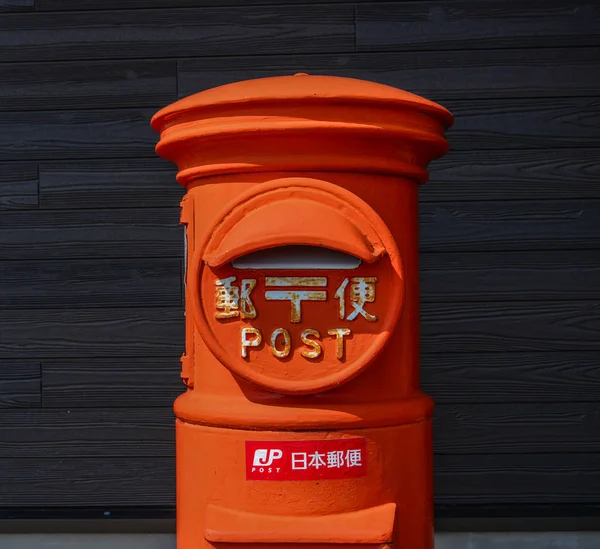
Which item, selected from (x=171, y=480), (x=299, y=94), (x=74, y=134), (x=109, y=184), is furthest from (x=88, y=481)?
(x=299, y=94)

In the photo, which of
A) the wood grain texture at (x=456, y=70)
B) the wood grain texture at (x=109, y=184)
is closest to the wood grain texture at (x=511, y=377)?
the wood grain texture at (x=456, y=70)

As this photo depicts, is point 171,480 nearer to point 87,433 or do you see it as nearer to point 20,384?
point 87,433

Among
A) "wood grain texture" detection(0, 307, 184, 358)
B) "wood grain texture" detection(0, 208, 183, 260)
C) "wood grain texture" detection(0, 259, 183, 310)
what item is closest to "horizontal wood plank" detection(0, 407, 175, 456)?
"wood grain texture" detection(0, 307, 184, 358)

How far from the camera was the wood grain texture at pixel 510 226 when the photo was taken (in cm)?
307

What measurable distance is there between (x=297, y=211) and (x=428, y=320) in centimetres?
145

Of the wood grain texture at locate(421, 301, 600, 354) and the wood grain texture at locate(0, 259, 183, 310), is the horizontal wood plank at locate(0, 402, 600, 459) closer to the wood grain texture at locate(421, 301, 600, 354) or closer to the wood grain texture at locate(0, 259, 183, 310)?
the wood grain texture at locate(421, 301, 600, 354)

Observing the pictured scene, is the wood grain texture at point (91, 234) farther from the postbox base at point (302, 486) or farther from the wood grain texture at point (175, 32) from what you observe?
the postbox base at point (302, 486)

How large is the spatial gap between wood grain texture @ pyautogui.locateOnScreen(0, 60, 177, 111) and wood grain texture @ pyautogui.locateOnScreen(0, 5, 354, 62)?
1.6 inches

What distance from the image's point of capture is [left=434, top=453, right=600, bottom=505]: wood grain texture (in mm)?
3096

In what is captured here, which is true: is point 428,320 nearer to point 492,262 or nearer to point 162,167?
point 492,262

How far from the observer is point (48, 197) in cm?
317

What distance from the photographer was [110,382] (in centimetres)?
317

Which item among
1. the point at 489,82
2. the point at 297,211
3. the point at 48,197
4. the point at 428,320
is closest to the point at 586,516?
the point at 428,320

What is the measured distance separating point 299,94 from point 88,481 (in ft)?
6.74
